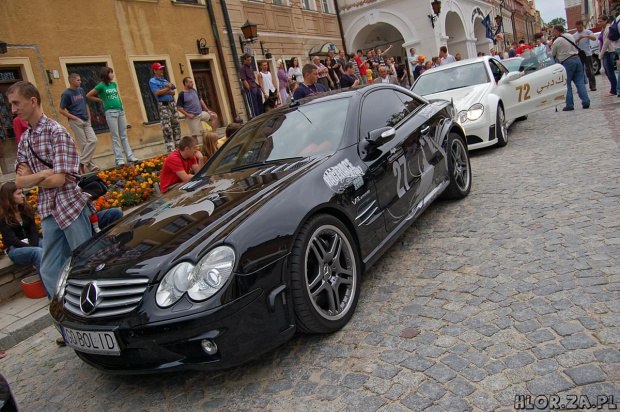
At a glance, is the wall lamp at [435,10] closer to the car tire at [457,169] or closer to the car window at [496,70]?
the car window at [496,70]

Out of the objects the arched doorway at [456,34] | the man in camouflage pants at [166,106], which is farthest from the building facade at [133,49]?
the arched doorway at [456,34]

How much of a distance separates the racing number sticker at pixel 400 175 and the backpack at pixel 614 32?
9.43 meters

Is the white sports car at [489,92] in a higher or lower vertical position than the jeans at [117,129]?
lower

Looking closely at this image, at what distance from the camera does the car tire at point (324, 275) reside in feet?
8.89

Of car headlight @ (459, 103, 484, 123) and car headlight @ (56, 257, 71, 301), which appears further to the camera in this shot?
car headlight @ (459, 103, 484, 123)

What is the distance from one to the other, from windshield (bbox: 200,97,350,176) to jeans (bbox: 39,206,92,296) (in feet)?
3.45

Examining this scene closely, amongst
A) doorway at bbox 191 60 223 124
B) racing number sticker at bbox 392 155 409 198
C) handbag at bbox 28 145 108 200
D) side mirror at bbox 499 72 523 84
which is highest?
doorway at bbox 191 60 223 124

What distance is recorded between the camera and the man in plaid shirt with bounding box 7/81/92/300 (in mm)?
3494

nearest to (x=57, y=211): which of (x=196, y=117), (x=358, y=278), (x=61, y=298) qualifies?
(x=61, y=298)

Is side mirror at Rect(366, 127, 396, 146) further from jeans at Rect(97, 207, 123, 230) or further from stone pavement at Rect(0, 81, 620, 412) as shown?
jeans at Rect(97, 207, 123, 230)

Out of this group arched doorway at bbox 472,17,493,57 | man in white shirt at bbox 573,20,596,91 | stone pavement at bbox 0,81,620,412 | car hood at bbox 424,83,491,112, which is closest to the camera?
stone pavement at bbox 0,81,620,412

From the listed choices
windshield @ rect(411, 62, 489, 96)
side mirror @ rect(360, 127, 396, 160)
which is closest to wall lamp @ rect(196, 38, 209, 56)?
windshield @ rect(411, 62, 489, 96)

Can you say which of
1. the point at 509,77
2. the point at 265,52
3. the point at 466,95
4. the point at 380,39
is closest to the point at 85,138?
the point at 466,95

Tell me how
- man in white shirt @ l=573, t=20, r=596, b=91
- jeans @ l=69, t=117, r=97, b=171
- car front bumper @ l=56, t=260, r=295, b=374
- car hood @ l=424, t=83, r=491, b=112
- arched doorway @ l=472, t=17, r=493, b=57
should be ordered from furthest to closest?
1. arched doorway @ l=472, t=17, r=493, b=57
2. man in white shirt @ l=573, t=20, r=596, b=91
3. jeans @ l=69, t=117, r=97, b=171
4. car hood @ l=424, t=83, r=491, b=112
5. car front bumper @ l=56, t=260, r=295, b=374
